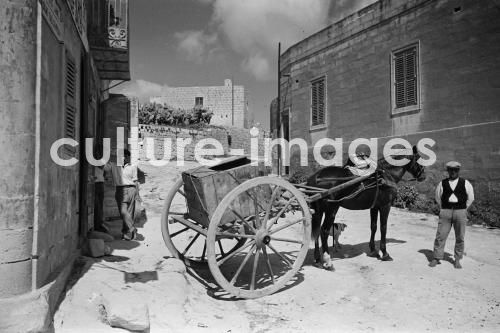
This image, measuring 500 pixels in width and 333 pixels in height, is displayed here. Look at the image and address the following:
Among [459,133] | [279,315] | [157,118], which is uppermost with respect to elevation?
[157,118]

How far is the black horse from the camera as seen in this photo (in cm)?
560

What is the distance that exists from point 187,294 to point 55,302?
150cm

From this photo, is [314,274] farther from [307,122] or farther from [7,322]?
[307,122]

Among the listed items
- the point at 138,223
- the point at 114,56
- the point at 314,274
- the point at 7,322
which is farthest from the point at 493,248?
the point at 114,56

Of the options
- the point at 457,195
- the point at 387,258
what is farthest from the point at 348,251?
the point at 457,195

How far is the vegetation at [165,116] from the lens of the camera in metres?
30.2

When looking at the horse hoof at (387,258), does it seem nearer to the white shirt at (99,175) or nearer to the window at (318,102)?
the white shirt at (99,175)

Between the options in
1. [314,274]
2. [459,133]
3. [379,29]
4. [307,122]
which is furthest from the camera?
[307,122]

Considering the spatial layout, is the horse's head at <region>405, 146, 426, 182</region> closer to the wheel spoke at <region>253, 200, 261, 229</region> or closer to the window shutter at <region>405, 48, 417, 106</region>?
the wheel spoke at <region>253, 200, 261, 229</region>

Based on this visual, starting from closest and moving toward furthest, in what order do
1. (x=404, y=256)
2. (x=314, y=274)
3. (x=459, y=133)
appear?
(x=314, y=274) < (x=404, y=256) < (x=459, y=133)

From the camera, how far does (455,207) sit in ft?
18.0

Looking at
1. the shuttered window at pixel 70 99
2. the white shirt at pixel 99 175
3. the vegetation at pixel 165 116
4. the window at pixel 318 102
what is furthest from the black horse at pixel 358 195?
the vegetation at pixel 165 116

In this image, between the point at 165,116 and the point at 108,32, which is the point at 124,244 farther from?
the point at 165,116

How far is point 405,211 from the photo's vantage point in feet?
35.7
